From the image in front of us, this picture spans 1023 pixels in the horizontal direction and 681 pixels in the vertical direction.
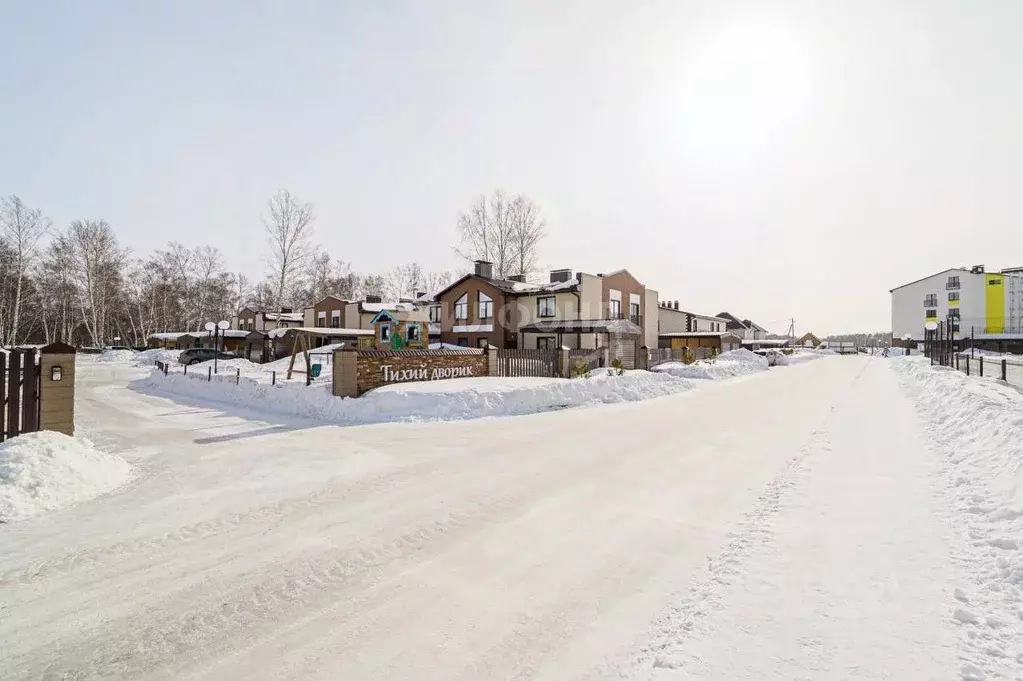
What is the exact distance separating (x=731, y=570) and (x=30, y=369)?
33.2 ft

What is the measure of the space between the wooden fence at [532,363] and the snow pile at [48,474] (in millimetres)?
14220

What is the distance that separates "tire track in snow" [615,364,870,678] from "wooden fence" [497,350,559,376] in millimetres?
13704

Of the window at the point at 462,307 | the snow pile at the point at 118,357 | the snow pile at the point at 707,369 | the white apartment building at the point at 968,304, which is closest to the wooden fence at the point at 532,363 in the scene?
the snow pile at the point at 707,369

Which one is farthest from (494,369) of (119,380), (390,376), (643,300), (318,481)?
(643,300)

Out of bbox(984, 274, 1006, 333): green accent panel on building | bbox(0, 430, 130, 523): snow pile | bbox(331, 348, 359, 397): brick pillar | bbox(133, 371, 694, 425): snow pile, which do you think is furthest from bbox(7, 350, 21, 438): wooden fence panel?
bbox(984, 274, 1006, 333): green accent panel on building

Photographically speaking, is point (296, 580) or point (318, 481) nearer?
point (296, 580)

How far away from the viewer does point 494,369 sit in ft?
63.8

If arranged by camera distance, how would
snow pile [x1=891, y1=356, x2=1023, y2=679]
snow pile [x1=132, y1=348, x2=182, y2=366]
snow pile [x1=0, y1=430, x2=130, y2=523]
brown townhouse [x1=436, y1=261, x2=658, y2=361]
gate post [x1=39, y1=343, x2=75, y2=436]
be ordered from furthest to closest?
snow pile [x1=132, y1=348, x2=182, y2=366] < brown townhouse [x1=436, y1=261, x2=658, y2=361] < gate post [x1=39, y1=343, x2=75, y2=436] < snow pile [x1=0, y1=430, x2=130, y2=523] < snow pile [x1=891, y1=356, x2=1023, y2=679]

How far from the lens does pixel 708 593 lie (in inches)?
152

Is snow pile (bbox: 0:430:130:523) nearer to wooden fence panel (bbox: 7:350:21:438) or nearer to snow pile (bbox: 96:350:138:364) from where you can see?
wooden fence panel (bbox: 7:350:21:438)

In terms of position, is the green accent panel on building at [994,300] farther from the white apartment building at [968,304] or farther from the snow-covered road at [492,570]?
the snow-covered road at [492,570]

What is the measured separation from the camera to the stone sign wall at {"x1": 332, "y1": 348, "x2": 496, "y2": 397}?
47.7 feet

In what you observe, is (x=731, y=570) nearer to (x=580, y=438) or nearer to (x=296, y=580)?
(x=296, y=580)

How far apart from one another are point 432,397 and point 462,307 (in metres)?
26.1
